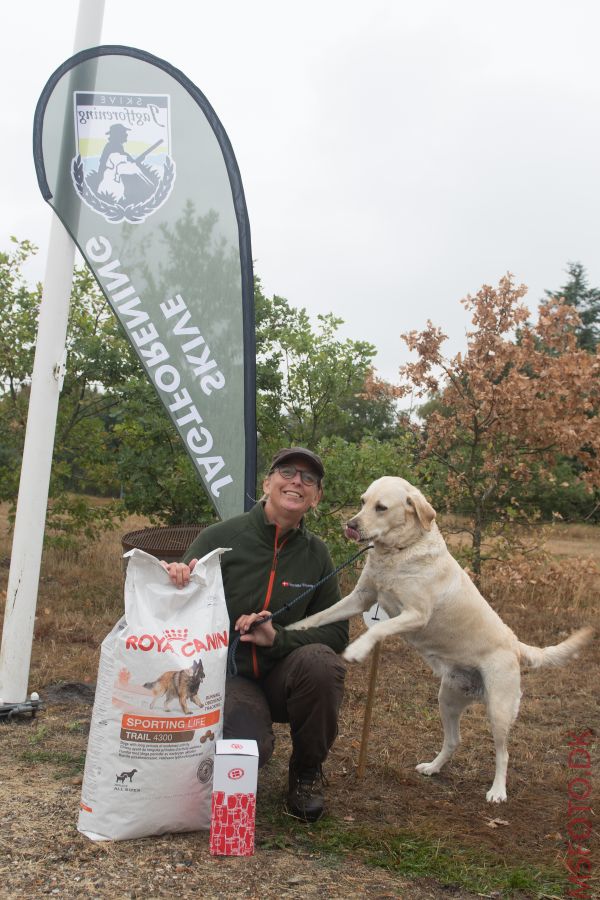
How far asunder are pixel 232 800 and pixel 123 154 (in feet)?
10.1

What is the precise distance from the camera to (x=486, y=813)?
3037 mm

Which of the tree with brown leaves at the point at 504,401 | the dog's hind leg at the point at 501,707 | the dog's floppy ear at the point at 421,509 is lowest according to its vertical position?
the dog's hind leg at the point at 501,707

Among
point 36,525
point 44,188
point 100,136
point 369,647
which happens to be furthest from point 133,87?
point 369,647

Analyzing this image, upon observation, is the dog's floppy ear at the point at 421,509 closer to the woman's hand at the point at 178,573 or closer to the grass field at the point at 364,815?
the woman's hand at the point at 178,573

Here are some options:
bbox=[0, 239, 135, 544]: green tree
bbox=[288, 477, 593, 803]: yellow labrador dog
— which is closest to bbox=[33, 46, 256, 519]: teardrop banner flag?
bbox=[288, 477, 593, 803]: yellow labrador dog

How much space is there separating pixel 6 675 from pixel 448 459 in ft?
16.2

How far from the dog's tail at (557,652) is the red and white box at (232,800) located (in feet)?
5.06

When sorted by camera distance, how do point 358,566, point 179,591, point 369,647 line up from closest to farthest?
point 179,591 < point 369,647 < point 358,566

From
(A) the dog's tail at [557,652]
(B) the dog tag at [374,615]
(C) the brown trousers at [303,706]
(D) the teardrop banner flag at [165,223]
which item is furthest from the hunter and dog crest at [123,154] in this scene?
(A) the dog's tail at [557,652]

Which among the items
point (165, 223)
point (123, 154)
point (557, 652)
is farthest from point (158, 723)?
point (123, 154)

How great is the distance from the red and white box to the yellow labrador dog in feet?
2.49

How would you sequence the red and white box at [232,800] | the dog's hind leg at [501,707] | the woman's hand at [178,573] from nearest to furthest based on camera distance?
the red and white box at [232,800], the woman's hand at [178,573], the dog's hind leg at [501,707]

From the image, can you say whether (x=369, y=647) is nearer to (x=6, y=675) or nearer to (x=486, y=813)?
(x=486, y=813)

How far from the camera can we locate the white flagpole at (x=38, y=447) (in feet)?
12.1
